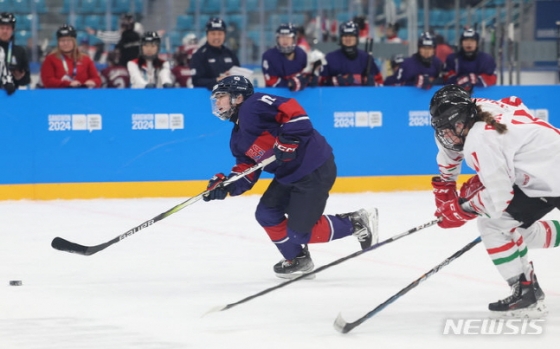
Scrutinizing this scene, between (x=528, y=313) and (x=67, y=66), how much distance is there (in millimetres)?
5437

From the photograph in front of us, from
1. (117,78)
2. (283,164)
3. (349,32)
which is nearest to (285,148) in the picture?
(283,164)

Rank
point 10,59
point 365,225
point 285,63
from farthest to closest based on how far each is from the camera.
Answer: point 285,63 → point 10,59 → point 365,225

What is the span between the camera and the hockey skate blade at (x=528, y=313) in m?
3.99

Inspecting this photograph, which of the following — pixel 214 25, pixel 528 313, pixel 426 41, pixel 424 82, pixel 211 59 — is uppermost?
pixel 214 25

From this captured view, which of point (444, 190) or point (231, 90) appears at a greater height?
point (231, 90)

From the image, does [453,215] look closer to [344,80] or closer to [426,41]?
[344,80]

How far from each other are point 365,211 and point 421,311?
120cm

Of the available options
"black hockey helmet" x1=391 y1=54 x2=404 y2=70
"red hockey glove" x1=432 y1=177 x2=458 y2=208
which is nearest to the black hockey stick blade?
"red hockey glove" x1=432 y1=177 x2=458 y2=208

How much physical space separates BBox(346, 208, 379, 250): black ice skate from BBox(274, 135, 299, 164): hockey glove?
685mm

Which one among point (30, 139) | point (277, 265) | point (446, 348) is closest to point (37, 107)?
point (30, 139)

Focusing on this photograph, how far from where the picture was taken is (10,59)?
8.27m

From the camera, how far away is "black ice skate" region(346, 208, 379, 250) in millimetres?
5270

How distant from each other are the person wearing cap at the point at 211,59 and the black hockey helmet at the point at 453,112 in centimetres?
482

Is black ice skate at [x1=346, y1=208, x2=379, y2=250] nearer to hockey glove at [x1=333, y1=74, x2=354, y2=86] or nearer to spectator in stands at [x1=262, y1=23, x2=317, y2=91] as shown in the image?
spectator in stands at [x1=262, y1=23, x2=317, y2=91]
